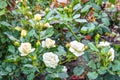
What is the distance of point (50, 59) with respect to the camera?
72.4 inches

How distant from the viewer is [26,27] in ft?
6.97

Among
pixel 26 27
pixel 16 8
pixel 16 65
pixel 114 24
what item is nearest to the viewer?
pixel 16 65

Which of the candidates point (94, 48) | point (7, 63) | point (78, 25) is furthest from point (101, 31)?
point (7, 63)

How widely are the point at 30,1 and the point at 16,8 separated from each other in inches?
13.8

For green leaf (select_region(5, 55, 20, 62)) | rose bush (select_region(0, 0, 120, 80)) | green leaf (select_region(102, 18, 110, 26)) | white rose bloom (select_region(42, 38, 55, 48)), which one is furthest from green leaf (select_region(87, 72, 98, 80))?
green leaf (select_region(102, 18, 110, 26))

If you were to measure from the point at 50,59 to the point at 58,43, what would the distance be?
0.35 metres

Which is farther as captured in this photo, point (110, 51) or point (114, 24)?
point (114, 24)

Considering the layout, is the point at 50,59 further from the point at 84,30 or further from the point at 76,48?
the point at 84,30

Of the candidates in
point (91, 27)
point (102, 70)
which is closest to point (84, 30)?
point (91, 27)

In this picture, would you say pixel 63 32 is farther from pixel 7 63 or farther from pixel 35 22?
pixel 7 63

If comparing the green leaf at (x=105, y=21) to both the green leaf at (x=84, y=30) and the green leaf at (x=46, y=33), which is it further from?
the green leaf at (x=46, y=33)

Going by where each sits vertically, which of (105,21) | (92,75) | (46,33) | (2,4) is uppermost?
(2,4)

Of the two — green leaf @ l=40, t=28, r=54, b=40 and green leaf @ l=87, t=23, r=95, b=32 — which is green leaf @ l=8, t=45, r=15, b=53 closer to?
green leaf @ l=40, t=28, r=54, b=40

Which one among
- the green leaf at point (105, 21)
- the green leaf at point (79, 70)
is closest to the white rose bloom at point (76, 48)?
the green leaf at point (79, 70)
